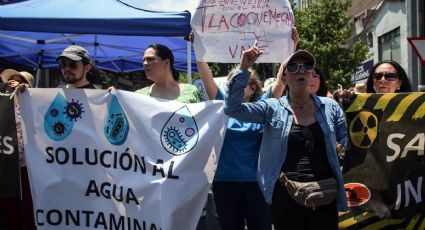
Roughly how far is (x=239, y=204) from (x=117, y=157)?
99cm

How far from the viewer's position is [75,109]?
153 inches

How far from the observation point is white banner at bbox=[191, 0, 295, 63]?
13.4ft

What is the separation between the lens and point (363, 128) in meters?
3.64

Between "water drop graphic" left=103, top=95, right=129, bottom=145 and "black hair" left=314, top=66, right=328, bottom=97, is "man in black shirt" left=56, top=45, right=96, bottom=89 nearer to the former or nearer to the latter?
"water drop graphic" left=103, top=95, right=129, bottom=145

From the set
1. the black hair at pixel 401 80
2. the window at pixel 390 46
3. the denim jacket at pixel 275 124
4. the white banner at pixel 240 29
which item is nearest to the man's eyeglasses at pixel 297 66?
the denim jacket at pixel 275 124

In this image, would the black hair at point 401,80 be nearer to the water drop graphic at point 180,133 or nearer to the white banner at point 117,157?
the white banner at point 117,157

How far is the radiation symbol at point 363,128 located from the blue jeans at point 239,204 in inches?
32.7

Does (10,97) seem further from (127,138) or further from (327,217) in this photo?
(327,217)

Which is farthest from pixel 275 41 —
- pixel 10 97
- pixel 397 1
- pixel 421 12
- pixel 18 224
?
pixel 397 1

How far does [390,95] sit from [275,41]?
38.5 inches

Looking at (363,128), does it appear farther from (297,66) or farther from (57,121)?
(57,121)

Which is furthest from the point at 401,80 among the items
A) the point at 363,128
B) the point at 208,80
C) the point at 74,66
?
the point at 74,66

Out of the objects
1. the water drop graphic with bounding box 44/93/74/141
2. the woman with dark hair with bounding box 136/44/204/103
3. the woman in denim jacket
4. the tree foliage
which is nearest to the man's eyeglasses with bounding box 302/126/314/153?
the woman in denim jacket

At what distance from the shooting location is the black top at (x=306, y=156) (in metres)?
3.19
